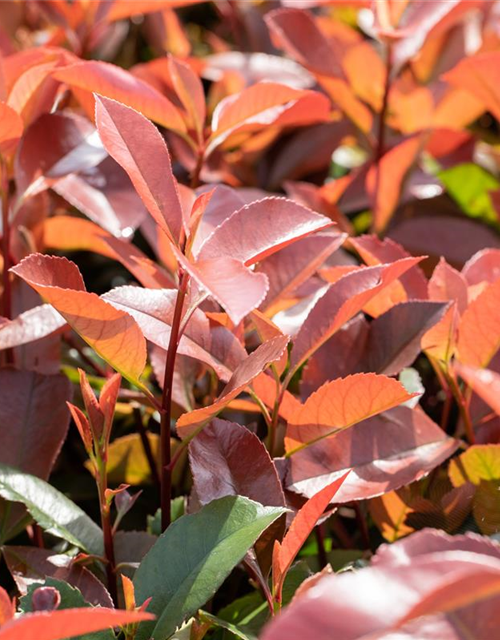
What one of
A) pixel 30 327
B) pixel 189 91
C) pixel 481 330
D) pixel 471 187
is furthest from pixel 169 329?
pixel 471 187

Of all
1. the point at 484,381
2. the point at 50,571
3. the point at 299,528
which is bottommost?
the point at 50,571

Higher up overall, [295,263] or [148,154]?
[148,154]

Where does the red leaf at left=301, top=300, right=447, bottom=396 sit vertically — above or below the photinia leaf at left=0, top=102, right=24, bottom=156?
below

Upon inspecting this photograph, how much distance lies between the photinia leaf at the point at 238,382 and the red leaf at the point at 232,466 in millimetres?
20

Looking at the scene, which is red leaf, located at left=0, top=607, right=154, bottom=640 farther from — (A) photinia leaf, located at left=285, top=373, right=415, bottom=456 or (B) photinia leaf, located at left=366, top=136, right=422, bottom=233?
(B) photinia leaf, located at left=366, top=136, right=422, bottom=233

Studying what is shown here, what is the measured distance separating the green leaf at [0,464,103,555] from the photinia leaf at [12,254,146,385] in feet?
0.41

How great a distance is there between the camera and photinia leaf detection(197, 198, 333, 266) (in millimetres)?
642

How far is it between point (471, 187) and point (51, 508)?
0.79m

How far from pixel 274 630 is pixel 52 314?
0.45 metres

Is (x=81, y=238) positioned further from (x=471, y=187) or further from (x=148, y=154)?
(x=471, y=187)

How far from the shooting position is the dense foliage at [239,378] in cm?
54

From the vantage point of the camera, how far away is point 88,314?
593 mm

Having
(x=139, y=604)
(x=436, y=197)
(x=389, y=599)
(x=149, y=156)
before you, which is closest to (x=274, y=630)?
(x=389, y=599)

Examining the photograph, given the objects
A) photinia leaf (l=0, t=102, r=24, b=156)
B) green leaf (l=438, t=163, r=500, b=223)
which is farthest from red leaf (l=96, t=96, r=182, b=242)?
green leaf (l=438, t=163, r=500, b=223)
